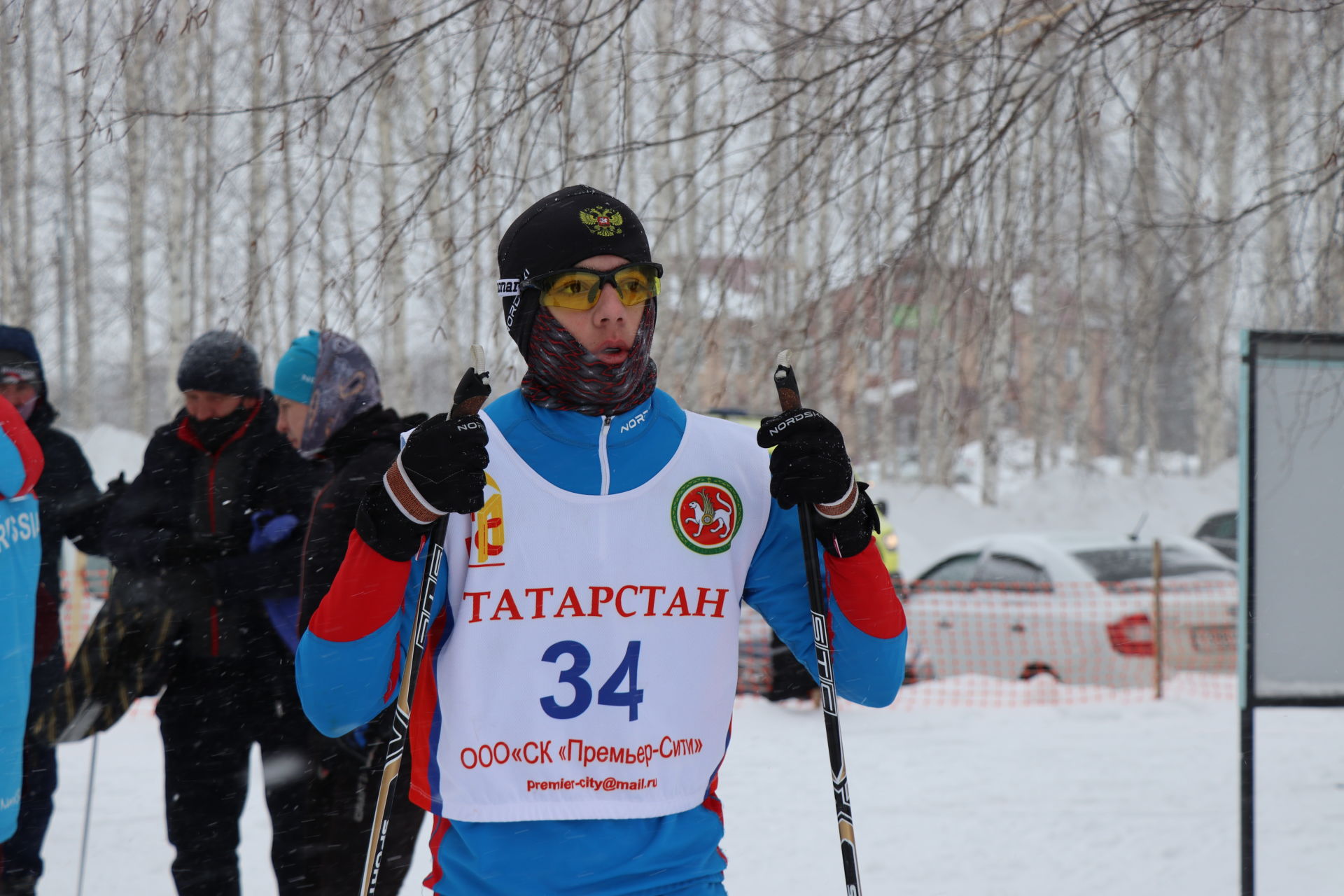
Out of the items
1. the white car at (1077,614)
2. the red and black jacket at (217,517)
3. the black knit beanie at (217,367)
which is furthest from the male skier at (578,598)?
the white car at (1077,614)

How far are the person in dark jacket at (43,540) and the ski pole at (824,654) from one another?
2.83 meters

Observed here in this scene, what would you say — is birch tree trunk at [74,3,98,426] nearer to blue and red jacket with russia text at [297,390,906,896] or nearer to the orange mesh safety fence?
the orange mesh safety fence

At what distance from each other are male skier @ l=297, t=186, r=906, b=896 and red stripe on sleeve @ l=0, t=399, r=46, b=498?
1786mm

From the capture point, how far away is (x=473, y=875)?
75.8 inches

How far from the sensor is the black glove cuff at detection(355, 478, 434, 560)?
1853 mm

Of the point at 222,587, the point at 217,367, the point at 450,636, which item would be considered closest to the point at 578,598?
the point at 450,636

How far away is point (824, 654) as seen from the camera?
211cm

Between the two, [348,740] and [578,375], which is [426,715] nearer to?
[578,375]

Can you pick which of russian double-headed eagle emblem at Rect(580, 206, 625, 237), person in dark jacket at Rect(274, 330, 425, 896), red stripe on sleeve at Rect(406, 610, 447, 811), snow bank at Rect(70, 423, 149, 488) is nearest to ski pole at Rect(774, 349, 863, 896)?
russian double-headed eagle emblem at Rect(580, 206, 625, 237)

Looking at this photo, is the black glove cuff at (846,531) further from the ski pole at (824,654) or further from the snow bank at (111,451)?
the snow bank at (111,451)

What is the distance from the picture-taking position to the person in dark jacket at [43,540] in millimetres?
4039

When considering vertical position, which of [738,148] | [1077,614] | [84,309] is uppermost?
[84,309]

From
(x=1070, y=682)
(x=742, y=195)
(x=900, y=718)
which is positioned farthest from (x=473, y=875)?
(x=1070, y=682)

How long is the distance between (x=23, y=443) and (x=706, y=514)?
7.30 ft
